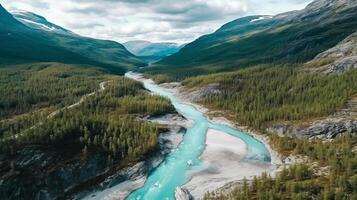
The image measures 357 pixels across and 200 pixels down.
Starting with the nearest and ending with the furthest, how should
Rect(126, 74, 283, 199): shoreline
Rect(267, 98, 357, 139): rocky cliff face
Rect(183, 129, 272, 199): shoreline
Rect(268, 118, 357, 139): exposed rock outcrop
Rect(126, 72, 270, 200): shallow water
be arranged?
Rect(126, 74, 283, 199): shoreline < Rect(126, 72, 270, 200): shallow water < Rect(183, 129, 272, 199): shoreline < Rect(268, 118, 357, 139): exposed rock outcrop < Rect(267, 98, 357, 139): rocky cliff face

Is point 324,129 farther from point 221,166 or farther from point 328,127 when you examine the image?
point 221,166

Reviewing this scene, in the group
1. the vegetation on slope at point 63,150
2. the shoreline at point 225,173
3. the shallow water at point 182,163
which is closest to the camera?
the vegetation on slope at point 63,150

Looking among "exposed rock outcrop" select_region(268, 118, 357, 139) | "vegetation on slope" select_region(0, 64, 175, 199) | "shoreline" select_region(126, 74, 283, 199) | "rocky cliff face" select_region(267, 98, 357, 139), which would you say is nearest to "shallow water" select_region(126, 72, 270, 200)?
"shoreline" select_region(126, 74, 283, 199)

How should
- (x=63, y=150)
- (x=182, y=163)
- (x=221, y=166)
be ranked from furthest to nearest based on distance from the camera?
(x=182, y=163), (x=221, y=166), (x=63, y=150)

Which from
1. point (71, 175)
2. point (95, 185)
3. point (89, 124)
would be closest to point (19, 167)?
point (71, 175)

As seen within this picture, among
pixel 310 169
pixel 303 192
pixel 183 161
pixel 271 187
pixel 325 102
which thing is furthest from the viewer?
pixel 325 102

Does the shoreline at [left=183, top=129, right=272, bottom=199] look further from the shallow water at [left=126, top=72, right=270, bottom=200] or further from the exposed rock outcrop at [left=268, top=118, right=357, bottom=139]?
the exposed rock outcrop at [left=268, top=118, right=357, bottom=139]

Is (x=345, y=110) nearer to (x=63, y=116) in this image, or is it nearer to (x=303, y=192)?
(x=303, y=192)

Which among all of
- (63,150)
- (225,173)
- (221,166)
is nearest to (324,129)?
(221,166)

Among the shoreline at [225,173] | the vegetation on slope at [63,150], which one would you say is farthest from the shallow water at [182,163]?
the vegetation on slope at [63,150]

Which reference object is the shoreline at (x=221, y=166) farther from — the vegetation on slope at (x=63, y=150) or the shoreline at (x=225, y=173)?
the vegetation on slope at (x=63, y=150)

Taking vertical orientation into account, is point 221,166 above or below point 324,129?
below
